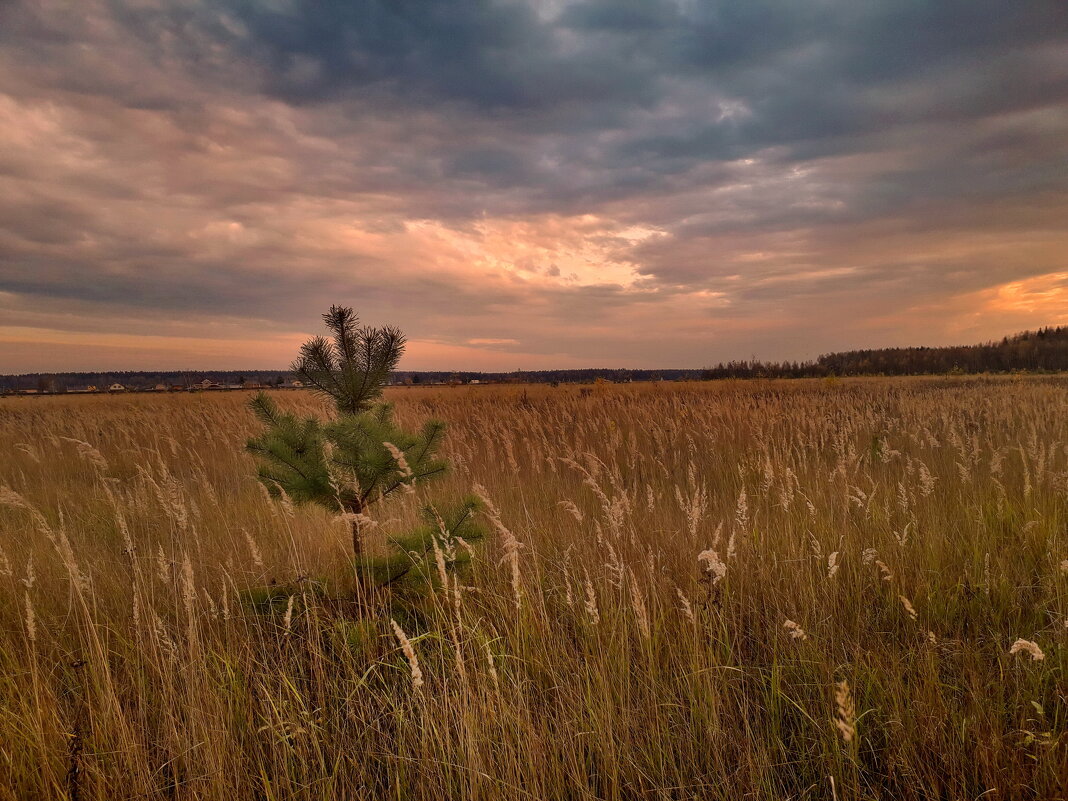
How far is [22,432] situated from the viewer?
1327 centimetres

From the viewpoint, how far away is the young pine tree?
2721 mm

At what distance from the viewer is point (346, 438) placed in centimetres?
262

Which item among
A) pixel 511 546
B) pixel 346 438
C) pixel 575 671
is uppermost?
pixel 346 438

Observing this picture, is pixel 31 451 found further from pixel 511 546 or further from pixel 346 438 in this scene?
pixel 511 546

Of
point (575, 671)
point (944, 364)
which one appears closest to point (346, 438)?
point (575, 671)

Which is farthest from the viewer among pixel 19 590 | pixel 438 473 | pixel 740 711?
pixel 19 590

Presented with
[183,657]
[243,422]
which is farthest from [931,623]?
[243,422]

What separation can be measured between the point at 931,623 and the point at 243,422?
12.7 m

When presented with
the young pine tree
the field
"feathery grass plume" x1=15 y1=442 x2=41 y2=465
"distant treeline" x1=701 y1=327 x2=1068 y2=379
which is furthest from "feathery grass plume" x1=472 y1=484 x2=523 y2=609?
"distant treeline" x1=701 y1=327 x2=1068 y2=379

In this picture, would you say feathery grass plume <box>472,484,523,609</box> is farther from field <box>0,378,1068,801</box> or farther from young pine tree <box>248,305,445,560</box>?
young pine tree <box>248,305,445,560</box>

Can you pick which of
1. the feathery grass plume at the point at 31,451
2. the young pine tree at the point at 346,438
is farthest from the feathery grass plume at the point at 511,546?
the feathery grass plume at the point at 31,451

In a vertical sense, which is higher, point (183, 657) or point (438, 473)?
point (438, 473)

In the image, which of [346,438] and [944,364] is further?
[944,364]

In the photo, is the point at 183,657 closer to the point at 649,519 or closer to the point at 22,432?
the point at 649,519
